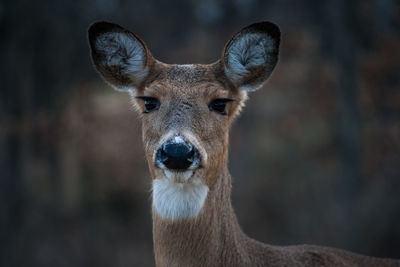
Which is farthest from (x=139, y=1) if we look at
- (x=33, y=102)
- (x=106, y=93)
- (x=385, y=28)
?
(x=385, y=28)

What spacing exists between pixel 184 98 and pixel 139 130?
7.73 metres

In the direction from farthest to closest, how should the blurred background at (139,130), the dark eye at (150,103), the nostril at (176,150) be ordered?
the blurred background at (139,130)
the dark eye at (150,103)
the nostril at (176,150)

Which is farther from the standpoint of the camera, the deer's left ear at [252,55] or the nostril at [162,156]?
the deer's left ear at [252,55]

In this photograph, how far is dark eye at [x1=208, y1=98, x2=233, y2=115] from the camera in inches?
178

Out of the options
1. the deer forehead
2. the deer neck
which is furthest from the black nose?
the deer forehead

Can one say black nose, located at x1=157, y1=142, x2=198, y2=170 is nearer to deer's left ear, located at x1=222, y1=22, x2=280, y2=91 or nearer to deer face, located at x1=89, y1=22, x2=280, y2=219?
deer face, located at x1=89, y1=22, x2=280, y2=219

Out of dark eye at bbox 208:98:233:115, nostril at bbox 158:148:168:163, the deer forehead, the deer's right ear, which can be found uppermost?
the deer's right ear

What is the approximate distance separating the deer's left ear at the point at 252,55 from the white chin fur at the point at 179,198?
3.97 ft

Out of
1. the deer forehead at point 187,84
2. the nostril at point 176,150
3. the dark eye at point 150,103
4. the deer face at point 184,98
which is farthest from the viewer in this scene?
the dark eye at point 150,103

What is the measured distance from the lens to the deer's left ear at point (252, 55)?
4648 millimetres

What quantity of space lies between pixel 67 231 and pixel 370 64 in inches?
316

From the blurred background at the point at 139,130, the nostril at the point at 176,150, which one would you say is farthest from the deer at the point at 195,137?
the blurred background at the point at 139,130

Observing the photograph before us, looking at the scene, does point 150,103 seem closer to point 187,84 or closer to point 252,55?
point 187,84

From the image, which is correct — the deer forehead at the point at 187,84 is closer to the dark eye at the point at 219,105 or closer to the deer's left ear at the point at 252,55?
the dark eye at the point at 219,105
